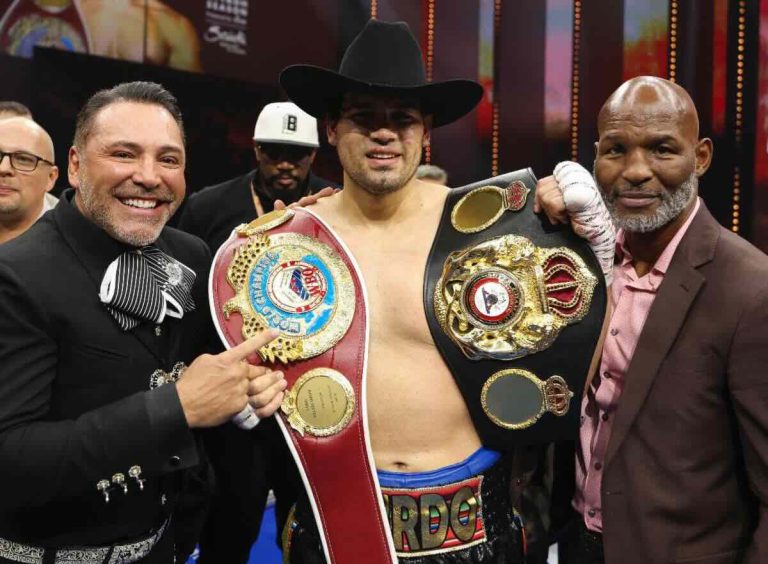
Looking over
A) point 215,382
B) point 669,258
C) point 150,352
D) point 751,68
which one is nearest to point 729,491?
point 669,258

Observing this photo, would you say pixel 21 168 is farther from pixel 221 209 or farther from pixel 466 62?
pixel 466 62

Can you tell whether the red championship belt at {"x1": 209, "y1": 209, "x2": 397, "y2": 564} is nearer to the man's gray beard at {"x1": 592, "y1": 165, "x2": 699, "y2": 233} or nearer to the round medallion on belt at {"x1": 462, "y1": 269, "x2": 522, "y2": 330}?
the round medallion on belt at {"x1": 462, "y1": 269, "x2": 522, "y2": 330}

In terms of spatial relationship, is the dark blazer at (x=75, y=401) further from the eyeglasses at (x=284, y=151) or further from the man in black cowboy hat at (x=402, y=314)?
the eyeglasses at (x=284, y=151)

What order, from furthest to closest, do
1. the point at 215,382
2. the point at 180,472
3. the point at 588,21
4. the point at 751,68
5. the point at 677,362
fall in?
the point at 588,21 → the point at 751,68 → the point at 180,472 → the point at 677,362 → the point at 215,382

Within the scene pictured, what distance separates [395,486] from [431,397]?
21 centimetres

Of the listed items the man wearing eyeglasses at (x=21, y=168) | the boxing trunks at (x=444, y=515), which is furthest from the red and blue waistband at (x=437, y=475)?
the man wearing eyeglasses at (x=21, y=168)

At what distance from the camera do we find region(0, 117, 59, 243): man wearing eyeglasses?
275cm

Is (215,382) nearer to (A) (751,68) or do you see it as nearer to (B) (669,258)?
(B) (669,258)

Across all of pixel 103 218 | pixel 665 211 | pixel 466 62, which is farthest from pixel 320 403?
pixel 466 62

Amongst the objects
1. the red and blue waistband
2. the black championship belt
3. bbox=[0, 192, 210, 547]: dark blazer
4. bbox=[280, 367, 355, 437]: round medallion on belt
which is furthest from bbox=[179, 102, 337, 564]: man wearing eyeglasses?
the black championship belt

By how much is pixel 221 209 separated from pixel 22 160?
36.8 inches

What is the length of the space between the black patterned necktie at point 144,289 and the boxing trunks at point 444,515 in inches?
22.2

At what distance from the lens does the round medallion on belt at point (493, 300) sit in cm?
171

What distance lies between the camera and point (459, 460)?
1701 mm
